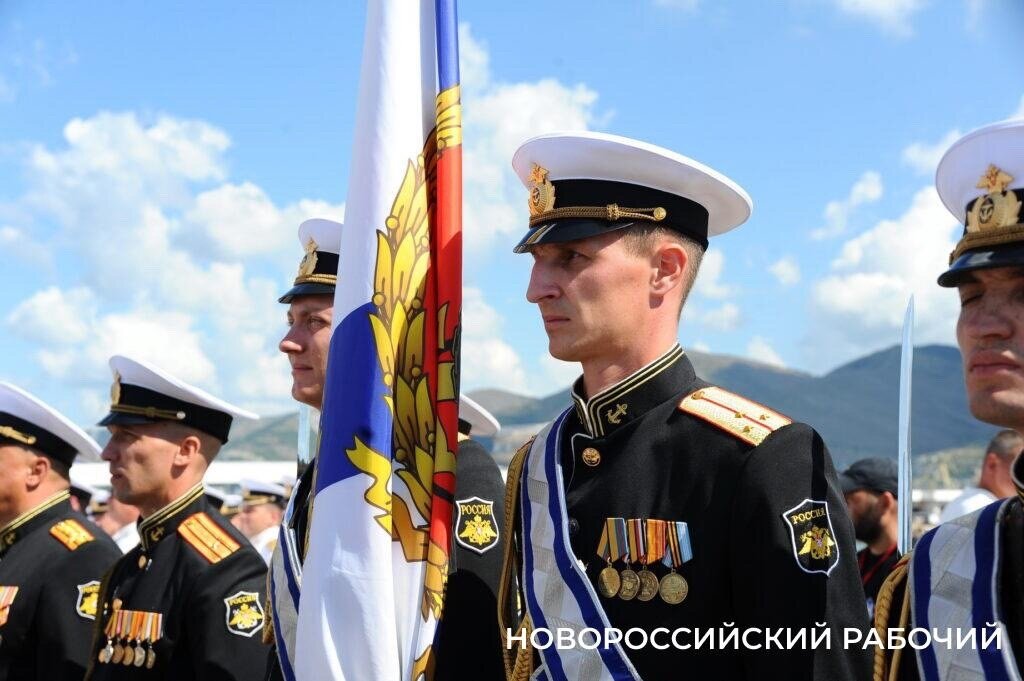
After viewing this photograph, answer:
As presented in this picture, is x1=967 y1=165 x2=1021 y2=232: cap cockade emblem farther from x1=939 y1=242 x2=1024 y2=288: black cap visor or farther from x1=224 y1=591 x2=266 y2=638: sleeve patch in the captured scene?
x1=224 y1=591 x2=266 y2=638: sleeve patch

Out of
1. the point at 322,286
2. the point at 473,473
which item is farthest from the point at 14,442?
the point at 473,473

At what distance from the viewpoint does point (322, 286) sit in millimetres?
4676

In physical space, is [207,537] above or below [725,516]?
above

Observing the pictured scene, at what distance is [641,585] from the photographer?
9.98 ft

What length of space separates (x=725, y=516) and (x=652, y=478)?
0.83ft

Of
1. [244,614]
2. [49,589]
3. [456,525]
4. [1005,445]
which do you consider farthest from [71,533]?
[1005,445]

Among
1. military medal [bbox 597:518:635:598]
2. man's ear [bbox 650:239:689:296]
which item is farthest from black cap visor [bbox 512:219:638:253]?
military medal [bbox 597:518:635:598]

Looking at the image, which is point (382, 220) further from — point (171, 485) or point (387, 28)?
point (171, 485)

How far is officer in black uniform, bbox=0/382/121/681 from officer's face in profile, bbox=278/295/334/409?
2.18 metres

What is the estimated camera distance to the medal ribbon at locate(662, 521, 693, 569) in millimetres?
3018

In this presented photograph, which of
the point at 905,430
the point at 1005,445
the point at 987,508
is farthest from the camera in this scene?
the point at 1005,445

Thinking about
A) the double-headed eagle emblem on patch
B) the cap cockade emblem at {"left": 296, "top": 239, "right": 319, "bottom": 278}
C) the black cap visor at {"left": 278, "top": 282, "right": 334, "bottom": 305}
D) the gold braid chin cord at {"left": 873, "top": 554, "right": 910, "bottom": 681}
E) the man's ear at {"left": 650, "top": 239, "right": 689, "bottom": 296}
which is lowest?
the gold braid chin cord at {"left": 873, "top": 554, "right": 910, "bottom": 681}

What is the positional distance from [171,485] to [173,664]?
3.58 ft

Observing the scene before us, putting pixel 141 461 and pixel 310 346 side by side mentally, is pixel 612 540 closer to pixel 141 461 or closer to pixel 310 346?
pixel 310 346
